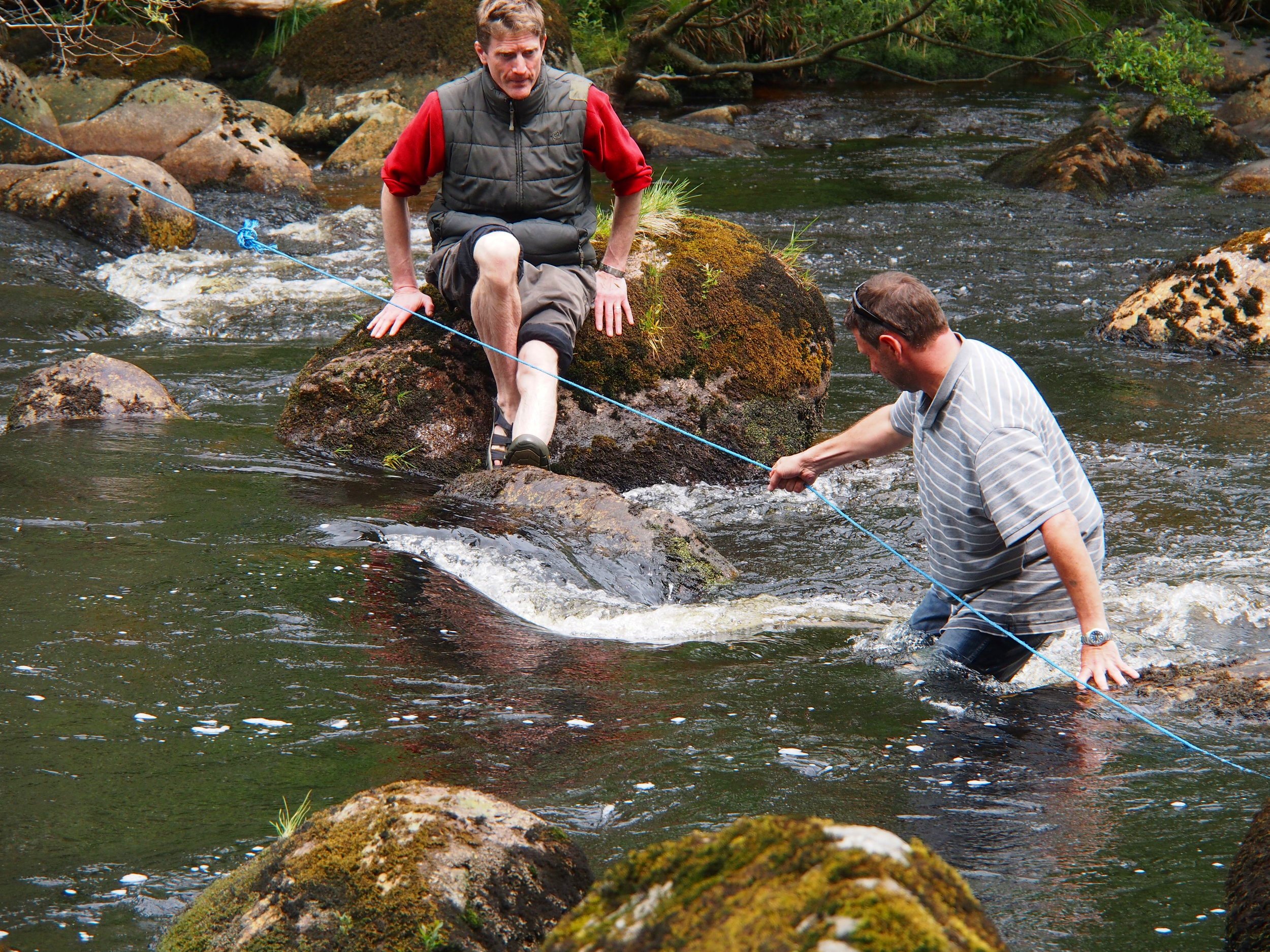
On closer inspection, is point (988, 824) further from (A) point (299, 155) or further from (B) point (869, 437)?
Answer: (A) point (299, 155)

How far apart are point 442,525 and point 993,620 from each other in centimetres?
215

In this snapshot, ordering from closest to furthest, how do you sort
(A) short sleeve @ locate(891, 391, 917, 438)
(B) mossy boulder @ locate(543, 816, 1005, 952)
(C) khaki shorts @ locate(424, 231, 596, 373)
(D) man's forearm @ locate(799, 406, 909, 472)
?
(B) mossy boulder @ locate(543, 816, 1005, 952)
(A) short sleeve @ locate(891, 391, 917, 438)
(D) man's forearm @ locate(799, 406, 909, 472)
(C) khaki shorts @ locate(424, 231, 596, 373)

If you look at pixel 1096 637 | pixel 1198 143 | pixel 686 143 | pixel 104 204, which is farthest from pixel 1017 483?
pixel 1198 143

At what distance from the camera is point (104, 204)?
1097 centimetres

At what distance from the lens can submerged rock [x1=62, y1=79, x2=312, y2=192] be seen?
13.4m

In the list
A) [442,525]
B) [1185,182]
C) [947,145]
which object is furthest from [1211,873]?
[947,145]

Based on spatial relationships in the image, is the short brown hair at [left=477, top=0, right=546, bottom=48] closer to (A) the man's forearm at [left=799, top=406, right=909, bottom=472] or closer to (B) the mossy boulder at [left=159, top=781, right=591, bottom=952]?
(A) the man's forearm at [left=799, top=406, right=909, bottom=472]

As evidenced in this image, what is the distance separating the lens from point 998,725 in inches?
143

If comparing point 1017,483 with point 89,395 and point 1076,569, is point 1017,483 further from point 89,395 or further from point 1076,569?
point 89,395

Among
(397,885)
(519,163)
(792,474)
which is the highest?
(519,163)

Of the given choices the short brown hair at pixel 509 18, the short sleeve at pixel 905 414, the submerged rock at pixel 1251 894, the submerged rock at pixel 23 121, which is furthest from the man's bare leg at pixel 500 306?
the submerged rock at pixel 23 121

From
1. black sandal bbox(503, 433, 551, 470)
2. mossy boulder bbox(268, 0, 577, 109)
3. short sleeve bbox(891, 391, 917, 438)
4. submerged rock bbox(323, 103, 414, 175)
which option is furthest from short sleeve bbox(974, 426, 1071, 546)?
mossy boulder bbox(268, 0, 577, 109)

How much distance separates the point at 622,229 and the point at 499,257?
0.86 m

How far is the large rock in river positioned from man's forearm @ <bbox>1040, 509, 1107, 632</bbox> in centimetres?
300
